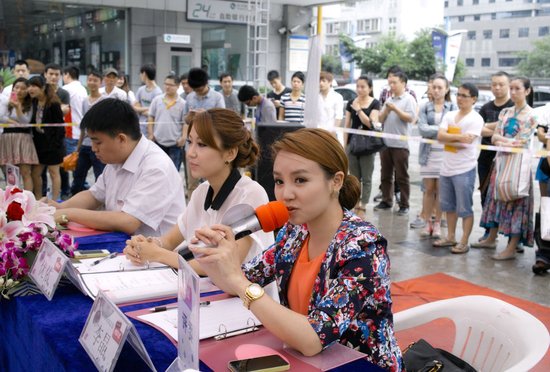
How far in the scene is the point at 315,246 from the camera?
1.77 metres

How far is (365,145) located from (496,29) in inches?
786

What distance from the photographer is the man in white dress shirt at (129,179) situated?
286cm

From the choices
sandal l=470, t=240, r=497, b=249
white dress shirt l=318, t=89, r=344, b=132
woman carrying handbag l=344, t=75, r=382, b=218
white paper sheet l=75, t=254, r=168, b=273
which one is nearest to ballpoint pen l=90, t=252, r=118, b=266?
white paper sheet l=75, t=254, r=168, b=273

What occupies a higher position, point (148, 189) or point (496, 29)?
point (496, 29)

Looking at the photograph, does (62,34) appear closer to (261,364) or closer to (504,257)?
(504,257)

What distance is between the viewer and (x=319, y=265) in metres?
1.71

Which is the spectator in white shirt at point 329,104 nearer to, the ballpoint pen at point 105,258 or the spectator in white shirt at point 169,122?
the spectator in white shirt at point 169,122

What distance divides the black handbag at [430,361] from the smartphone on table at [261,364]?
547 mm

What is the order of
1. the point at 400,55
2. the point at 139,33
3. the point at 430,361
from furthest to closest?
the point at 400,55 < the point at 139,33 < the point at 430,361

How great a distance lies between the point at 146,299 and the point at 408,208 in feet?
18.2

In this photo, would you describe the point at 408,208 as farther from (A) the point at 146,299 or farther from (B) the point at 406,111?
(A) the point at 146,299

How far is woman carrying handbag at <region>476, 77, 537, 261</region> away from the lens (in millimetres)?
5062

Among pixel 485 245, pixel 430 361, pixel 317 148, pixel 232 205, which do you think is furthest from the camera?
pixel 485 245

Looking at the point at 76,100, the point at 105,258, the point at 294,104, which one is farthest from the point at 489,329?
the point at 76,100
